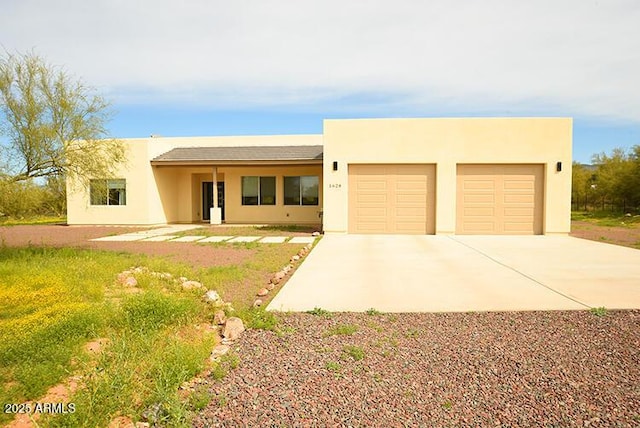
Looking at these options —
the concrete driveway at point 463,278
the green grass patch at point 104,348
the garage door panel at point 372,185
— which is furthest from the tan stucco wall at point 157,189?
the green grass patch at point 104,348

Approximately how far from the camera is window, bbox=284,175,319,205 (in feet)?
66.9

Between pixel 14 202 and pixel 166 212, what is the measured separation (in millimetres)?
10354

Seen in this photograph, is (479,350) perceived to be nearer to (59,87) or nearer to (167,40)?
(59,87)

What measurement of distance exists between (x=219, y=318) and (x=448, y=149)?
1158 centimetres

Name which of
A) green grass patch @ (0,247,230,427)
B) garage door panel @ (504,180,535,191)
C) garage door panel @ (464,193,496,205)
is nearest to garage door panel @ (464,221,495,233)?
garage door panel @ (464,193,496,205)

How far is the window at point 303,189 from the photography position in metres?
20.4

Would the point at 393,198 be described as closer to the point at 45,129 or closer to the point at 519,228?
the point at 519,228

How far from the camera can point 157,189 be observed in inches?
776

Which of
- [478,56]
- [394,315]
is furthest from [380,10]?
[394,315]

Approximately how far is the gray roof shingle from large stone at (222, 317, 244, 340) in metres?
13.7

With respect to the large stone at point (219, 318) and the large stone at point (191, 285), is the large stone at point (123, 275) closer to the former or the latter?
the large stone at point (191, 285)

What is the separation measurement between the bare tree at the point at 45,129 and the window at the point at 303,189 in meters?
10.7

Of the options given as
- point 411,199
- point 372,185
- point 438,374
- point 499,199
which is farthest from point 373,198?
point 438,374

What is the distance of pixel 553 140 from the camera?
13.9 meters
